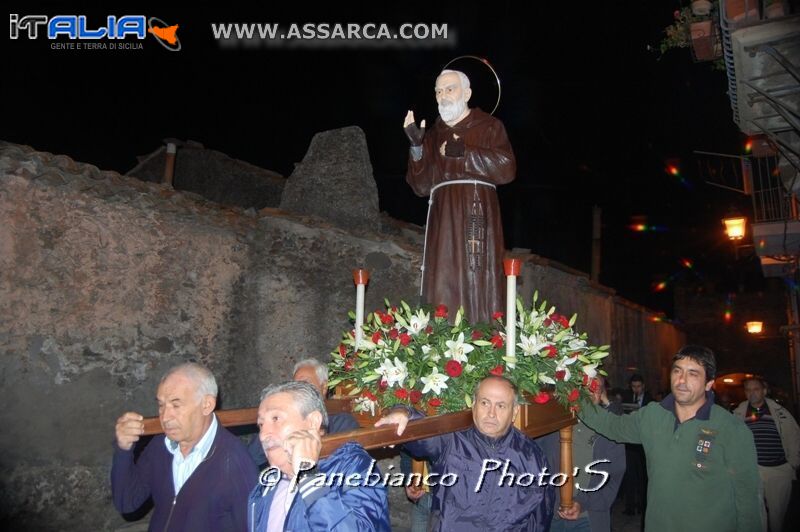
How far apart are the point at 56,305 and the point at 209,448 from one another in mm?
5097

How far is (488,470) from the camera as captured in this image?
293 cm

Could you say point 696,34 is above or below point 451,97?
above

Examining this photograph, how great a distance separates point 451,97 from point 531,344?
6.57 ft

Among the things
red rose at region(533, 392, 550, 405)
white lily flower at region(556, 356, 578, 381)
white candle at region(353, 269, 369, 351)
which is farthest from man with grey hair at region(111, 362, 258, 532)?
white lily flower at region(556, 356, 578, 381)

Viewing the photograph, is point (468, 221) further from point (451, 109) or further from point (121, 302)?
point (121, 302)

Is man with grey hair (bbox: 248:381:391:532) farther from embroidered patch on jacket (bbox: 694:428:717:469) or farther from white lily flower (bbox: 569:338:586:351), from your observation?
embroidered patch on jacket (bbox: 694:428:717:469)

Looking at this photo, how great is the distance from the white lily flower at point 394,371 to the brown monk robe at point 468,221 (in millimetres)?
788

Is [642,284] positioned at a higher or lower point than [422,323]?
higher

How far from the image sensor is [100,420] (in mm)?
7199

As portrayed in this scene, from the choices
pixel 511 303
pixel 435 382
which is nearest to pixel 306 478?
pixel 435 382

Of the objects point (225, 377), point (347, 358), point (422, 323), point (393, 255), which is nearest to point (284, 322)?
point (225, 377)

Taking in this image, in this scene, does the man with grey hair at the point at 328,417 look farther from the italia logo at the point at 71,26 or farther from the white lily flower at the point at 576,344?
the italia logo at the point at 71,26

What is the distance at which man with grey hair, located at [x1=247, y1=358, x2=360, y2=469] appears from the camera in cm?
351

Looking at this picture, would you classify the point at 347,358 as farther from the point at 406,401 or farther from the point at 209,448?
the point at 209,448
